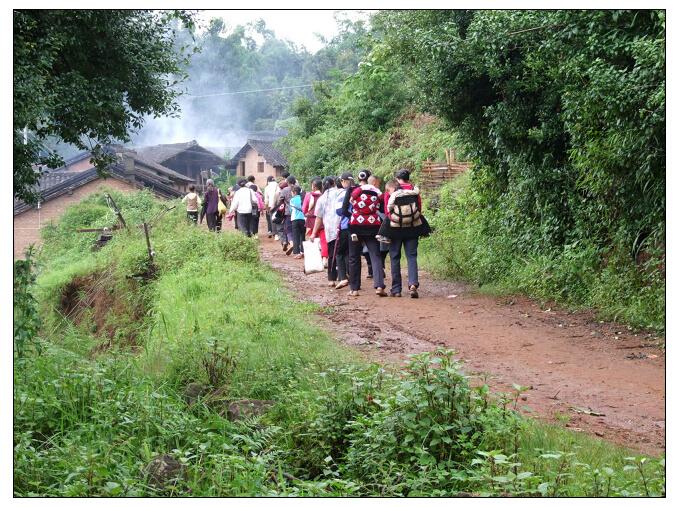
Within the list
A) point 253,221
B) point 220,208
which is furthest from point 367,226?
point 220,208

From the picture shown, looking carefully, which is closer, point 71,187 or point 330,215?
point 330,215

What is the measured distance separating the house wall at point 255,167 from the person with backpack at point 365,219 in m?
38.8

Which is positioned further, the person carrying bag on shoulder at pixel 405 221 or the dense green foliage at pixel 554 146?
the person carrying bag on shoulder at pixel 405 221

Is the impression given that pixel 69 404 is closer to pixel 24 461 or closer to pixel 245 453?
pixel 24 461

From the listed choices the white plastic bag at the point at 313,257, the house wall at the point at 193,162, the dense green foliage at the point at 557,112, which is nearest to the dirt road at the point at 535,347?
the white plastic bag at the point at 313,257

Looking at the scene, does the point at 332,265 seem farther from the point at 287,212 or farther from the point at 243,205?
the point at 243,205

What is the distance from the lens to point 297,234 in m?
17.9

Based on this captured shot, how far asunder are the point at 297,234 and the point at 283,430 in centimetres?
1178

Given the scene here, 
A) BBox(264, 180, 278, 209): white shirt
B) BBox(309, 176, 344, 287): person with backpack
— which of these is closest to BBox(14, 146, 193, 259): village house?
BBox(264, 180, 278, 209): white shirt

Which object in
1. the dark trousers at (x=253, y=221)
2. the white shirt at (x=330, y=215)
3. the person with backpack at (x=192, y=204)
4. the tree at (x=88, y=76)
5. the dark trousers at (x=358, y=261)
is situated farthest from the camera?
the person with backpack at (x=192, y=204)

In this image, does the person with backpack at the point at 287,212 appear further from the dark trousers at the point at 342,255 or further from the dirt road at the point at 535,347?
the dirt road at the point at 535,347

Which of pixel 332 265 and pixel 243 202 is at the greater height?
pixel 243 202

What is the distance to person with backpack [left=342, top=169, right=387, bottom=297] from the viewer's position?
39.2ft

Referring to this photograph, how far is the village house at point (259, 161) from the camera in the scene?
50000 mm
